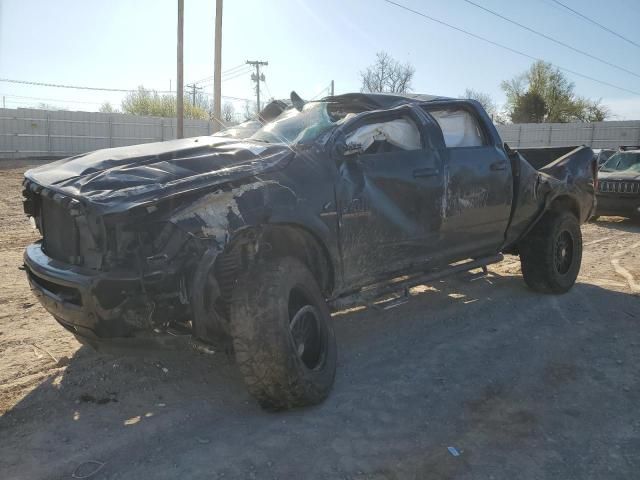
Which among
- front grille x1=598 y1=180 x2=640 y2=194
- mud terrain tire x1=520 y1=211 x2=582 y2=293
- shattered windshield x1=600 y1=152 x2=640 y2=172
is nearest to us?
mud terrain tire x1=520 y1=211 x2=582 y2=293

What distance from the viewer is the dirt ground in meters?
2.92

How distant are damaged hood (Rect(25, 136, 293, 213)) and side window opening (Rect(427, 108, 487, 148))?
1838 millimetres

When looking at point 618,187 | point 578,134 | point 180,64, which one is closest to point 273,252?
point 618,187

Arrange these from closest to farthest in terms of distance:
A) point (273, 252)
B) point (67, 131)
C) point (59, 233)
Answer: point (59, 233) → point (273, 252) → point (67, 131)

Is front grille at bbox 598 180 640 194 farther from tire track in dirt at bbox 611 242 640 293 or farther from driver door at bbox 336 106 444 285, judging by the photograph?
driver door at bbox 336 106 444 285

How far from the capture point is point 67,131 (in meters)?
28.1

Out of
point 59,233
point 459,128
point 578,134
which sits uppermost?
point 578,134

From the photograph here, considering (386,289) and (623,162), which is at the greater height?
(623,162)

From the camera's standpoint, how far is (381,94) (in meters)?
4.79

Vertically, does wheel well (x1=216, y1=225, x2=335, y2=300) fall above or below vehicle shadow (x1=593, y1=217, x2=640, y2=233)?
above

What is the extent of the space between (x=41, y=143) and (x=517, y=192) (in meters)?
27.1

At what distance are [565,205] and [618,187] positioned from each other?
657cm

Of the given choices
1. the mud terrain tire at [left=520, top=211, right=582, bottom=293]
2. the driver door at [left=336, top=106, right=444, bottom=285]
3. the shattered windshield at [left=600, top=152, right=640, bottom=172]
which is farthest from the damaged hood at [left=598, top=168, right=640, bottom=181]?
the driver door at [left=336, top=106, right=444, bottom=285]

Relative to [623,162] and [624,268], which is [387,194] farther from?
[623,162]
